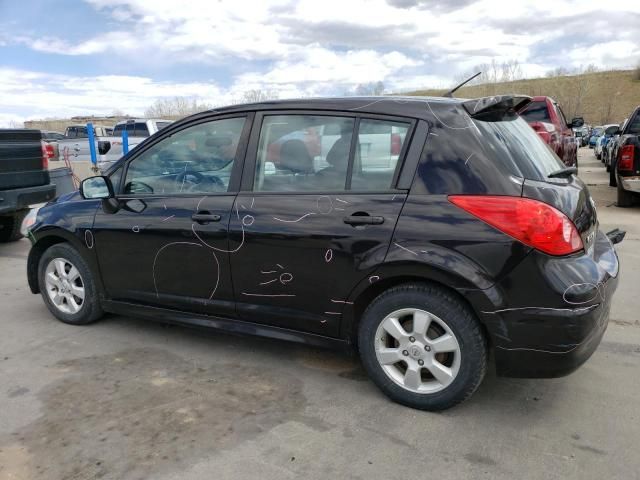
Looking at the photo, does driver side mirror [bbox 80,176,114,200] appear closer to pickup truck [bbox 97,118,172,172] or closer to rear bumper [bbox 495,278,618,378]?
rear bumper [bbox 495,278,618,378]

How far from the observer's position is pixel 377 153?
121 inches

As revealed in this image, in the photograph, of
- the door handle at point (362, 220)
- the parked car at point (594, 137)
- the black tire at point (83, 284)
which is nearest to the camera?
the door handle at point (362, 220)

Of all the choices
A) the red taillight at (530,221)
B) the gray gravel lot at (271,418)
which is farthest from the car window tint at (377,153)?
the gray gravel lot at (271,418)

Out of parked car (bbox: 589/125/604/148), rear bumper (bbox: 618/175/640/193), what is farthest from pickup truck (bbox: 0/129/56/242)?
parked car (bbox: 589/125/604/148)

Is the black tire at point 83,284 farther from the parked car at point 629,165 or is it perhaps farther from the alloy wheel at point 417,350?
the parked car at point 629,165

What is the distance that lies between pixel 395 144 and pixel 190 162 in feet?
4.91

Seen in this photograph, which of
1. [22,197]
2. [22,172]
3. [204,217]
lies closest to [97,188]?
[204,217]

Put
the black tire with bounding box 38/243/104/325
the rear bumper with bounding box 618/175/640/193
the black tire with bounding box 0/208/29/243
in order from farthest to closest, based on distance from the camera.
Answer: the rear bumper with bounding box 618/175/640/193 < the black tire with bounding box 0/208/29/243 < the black tire with bounding box 38/243/104/325

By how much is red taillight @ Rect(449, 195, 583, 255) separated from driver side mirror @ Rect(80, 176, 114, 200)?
8.52 feet

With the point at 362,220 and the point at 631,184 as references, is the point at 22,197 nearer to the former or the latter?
the point at 362,220

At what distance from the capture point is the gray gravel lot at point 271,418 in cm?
256

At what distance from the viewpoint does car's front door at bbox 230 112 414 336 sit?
301 cm

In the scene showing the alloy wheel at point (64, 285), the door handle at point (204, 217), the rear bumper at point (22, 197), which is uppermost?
the door handle at point (204, 217)

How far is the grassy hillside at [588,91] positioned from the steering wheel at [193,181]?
8889 cm
